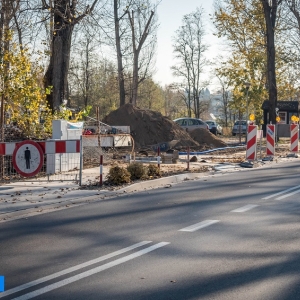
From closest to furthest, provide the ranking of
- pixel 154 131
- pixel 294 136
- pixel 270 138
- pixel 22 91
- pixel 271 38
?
pixel 22 91
pixel 270 138
pixel 294 136
pixel 154 131
pixel 271 38

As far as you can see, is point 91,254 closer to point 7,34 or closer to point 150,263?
point 150,263

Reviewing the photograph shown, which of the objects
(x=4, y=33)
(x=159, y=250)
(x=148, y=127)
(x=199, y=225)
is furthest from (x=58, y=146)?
(x=148, y=127)

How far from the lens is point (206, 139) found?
37.7 metres

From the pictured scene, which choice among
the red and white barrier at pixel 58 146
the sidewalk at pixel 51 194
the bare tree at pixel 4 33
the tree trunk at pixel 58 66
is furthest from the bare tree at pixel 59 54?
the red and white barrier at pixel 58 146

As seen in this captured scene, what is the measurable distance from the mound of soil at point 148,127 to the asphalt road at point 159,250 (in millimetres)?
21287

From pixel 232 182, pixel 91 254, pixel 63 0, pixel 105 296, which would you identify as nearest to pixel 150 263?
pixel 91 254

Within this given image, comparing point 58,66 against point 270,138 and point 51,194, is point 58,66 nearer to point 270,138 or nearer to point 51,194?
point 270,138

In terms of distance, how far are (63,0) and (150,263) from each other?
1634 centimetres

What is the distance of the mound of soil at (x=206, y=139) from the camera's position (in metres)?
36.8

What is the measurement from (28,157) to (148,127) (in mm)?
21068

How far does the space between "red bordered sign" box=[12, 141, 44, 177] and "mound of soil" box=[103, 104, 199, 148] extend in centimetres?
1875

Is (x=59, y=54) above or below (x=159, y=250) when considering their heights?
above

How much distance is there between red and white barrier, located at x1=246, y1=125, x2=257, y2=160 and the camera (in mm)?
23062

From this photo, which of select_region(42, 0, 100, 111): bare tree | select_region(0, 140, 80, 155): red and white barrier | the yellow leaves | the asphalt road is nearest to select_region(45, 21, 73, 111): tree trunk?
select_region(42, 0, 100, 111): bare tree
